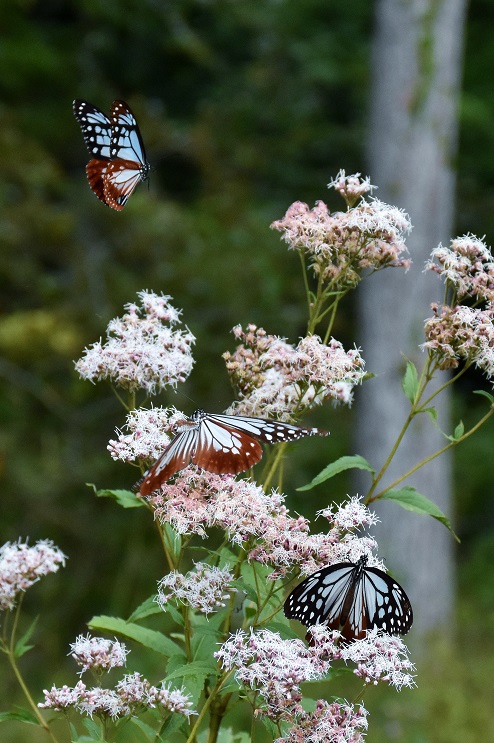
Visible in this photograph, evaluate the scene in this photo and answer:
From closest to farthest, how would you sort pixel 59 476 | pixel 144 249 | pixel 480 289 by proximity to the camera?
1. pixel 480 289
2. pixel 59 476
3. pixel 144 249

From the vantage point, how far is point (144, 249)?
9117 mm

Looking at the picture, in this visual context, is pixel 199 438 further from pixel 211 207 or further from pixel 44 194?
pixel 211 207

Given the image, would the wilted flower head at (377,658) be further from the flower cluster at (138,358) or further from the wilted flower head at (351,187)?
the wilted flower head at (351,187)

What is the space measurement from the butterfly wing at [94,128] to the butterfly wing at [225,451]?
5.70 feet

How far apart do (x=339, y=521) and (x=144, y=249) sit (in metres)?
7.29

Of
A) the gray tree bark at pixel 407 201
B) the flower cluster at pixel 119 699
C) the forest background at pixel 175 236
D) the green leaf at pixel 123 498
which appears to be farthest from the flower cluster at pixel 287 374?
the gray tree bark at pixel 407 201

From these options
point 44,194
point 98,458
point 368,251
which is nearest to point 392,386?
point 98,458

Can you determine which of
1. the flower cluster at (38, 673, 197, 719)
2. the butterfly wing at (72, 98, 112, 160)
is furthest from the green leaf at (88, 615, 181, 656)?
the butterfly wing at (72, 98, 112, 160)

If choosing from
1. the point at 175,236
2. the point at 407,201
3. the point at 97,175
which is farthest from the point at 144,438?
the point at 175,236

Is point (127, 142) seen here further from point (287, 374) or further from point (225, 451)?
point (225, 451)

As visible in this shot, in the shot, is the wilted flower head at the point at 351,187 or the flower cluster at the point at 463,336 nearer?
the flower cluster at the point at 463,336

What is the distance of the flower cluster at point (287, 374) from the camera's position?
239 centimetres

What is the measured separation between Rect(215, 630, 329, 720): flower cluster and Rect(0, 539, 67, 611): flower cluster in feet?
2.76

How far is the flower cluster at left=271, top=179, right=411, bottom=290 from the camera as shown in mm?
2549
